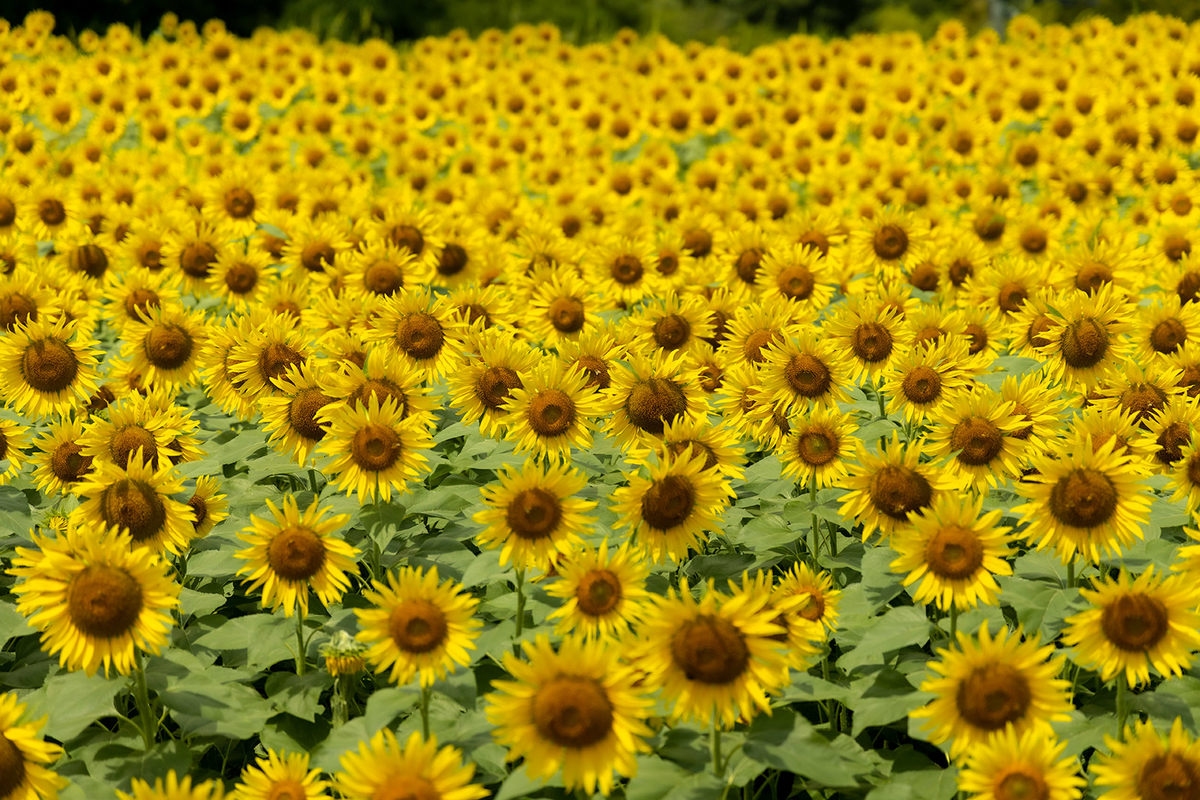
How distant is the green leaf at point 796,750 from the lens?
3588 mm

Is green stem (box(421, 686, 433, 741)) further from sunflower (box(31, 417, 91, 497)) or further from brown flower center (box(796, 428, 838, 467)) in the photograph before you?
sunflower (box(31, 417, 91, 497))

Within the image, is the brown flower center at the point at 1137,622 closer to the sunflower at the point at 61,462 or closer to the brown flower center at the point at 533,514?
the brown flower center at the point at 533,514

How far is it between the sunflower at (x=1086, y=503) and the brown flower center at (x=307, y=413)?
329 cm

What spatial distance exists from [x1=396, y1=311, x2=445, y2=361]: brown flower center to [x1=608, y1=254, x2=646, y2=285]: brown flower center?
2.35m

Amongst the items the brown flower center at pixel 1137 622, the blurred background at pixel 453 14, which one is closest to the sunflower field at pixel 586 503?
the brown flower center at pixel 1137 622

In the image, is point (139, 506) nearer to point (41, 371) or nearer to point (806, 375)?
point (41, 371)

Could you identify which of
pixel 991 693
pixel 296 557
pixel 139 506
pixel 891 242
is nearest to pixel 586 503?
pixel 296 557

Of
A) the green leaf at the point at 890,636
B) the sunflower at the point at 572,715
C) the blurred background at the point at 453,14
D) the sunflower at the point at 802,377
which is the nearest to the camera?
the sunflower at the point at 572,715

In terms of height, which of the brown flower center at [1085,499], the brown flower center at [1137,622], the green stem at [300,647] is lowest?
the green stem at [300,647]

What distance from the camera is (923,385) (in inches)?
216

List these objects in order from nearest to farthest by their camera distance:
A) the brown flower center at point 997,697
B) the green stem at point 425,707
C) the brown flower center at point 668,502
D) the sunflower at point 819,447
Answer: the brown flower center at point 997,697
the green stem at point 425,707
the brown flower center at point 668,502
the sunflower at point 819,447

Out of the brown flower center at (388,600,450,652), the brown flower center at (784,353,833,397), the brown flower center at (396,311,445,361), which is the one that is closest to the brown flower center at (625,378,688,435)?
the brown flower center at (784,353,833,397)

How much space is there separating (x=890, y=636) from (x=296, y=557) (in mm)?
2459

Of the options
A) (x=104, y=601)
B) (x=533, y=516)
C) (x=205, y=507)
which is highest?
(x=533, y=516)
